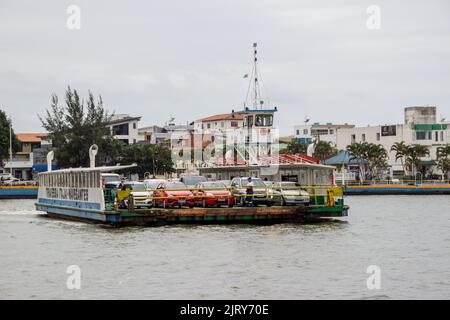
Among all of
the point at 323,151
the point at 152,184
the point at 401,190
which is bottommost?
the point at 401,190

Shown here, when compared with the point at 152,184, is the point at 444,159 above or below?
above

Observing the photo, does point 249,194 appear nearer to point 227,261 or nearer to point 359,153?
point 227,261

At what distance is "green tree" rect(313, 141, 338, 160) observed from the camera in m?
123

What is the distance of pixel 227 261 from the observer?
28.0 metres

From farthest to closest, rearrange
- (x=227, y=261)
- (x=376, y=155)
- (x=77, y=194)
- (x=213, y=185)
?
(x=376, y=155), (x=77, y=194), (x=213, y=185), (x=227, y=261)

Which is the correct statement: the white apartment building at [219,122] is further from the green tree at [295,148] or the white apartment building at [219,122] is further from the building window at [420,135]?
the building window at [420,135]

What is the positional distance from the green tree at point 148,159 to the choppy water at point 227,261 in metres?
58.8

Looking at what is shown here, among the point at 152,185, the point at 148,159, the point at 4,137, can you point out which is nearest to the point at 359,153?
the point at 148,159

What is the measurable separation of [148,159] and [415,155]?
33.8 m

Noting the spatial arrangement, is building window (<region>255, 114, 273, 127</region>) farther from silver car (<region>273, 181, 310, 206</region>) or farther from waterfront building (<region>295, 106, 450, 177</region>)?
waterfront building (<region>295, 106, 450, 177</region>)

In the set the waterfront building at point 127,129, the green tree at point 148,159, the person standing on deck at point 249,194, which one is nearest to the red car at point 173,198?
the person standing on deck at point 249,194

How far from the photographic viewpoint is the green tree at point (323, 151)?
123 metres
